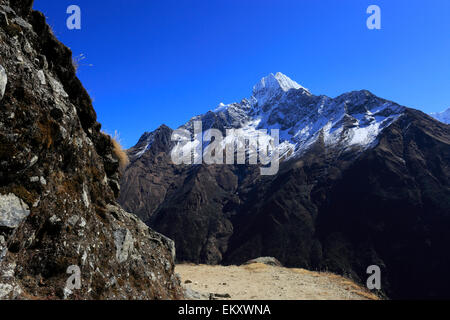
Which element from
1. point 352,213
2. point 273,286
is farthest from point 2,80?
point 352,213

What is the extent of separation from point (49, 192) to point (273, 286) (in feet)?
47.9

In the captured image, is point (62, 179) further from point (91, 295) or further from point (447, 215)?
point (447, 215)

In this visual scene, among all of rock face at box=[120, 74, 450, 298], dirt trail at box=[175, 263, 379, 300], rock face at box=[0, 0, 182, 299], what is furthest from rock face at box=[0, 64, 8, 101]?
rock face at box=[120, 74, 450, 298]

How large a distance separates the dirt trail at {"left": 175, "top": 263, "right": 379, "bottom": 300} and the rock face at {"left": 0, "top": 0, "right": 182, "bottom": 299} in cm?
615

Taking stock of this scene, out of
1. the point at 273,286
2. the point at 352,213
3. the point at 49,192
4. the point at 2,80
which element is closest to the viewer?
the point at 2,80

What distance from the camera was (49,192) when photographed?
6363 millimetres

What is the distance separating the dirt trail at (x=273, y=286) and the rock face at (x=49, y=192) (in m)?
6.15

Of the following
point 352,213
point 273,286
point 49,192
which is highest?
point 352,213

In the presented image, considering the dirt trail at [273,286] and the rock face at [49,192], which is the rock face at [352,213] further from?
the rock face at [49,192]

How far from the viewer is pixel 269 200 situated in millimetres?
174000

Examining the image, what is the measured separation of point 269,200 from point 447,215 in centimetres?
8829

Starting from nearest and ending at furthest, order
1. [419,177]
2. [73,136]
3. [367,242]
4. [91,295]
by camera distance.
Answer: [91,295]
[73,136]
[367,242]
[419,177]

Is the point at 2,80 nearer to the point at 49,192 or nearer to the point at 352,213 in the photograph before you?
A: the point at 49,192
